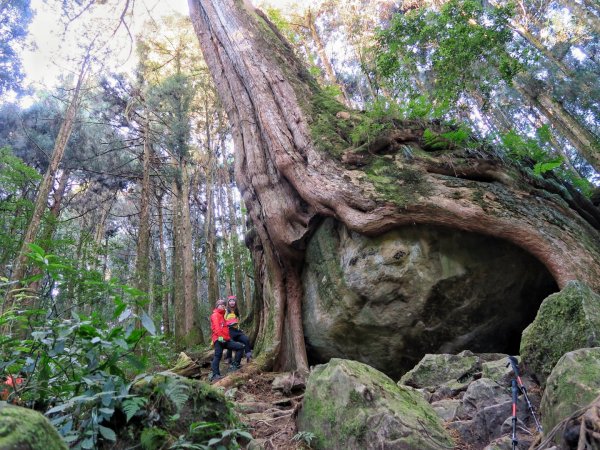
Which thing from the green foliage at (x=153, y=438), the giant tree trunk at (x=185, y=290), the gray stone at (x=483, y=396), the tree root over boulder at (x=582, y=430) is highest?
the giant tree trunk at (x=185, y=290)

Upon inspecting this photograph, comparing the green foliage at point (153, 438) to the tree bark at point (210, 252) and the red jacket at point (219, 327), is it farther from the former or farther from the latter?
the tree bark at point (210, 252)

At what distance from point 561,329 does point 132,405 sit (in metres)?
2.98

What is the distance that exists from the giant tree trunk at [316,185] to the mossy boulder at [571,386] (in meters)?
2.59

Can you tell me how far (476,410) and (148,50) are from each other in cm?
1672

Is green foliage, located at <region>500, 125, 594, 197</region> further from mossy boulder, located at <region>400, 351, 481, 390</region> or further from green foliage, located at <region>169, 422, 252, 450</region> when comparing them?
green foliage, located at <region>169, 422, 252, 450</region>

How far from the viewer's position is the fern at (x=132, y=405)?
2005 millimetres

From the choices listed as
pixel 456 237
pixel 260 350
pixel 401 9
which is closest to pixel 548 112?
pixel 401 9

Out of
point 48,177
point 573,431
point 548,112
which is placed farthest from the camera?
point 548,112

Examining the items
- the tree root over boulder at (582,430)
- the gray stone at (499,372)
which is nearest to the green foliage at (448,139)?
the gray stone at (499,372)

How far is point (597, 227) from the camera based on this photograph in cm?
579

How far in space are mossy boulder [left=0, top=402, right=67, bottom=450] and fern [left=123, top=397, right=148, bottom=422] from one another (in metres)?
0.60

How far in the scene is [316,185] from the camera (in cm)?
609

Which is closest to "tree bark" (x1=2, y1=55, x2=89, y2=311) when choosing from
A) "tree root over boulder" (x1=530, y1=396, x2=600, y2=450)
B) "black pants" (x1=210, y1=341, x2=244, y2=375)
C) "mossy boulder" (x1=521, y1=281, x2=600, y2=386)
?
"black pants" (x1=210, y1=341, x2=244, y2=375)

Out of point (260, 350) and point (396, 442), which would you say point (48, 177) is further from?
point (396, 442)
